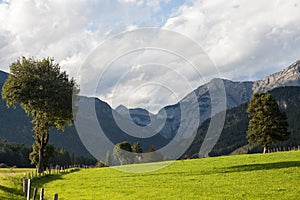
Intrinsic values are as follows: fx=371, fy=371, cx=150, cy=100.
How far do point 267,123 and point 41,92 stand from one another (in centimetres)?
5191

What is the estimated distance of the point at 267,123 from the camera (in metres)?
86.1

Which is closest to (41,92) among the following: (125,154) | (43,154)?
(43,154)

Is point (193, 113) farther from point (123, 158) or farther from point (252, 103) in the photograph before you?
point (123, 158)

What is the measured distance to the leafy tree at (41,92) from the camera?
2409 inches

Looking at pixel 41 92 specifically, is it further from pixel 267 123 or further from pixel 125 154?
pixel 125 154

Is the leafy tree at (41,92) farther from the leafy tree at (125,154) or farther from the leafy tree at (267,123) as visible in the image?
the leafy tree at (125,154)

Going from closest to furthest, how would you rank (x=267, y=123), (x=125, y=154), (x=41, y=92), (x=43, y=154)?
(x=41, y=92), (x=43, y=154), (x=267, y=123), (x=125, y=154)

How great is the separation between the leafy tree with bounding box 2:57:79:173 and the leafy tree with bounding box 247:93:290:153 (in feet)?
144

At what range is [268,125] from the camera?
8631cm

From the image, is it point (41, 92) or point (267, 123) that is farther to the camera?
point (267, 123)

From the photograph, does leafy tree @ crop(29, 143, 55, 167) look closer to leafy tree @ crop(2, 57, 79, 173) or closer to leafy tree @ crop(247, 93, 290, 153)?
leafy tree @ crop(2, 57, 79, 173)

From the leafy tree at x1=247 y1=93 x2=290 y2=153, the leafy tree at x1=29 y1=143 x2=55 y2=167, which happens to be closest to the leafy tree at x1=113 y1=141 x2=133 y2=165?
the leafy tree at x1=29 y1=143 x2=55 y2=167

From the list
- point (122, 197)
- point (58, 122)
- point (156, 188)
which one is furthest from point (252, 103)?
point (122, 197)

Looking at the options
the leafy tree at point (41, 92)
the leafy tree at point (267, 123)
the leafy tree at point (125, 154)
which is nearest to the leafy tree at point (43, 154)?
the leafy tree at point (41, 92)
